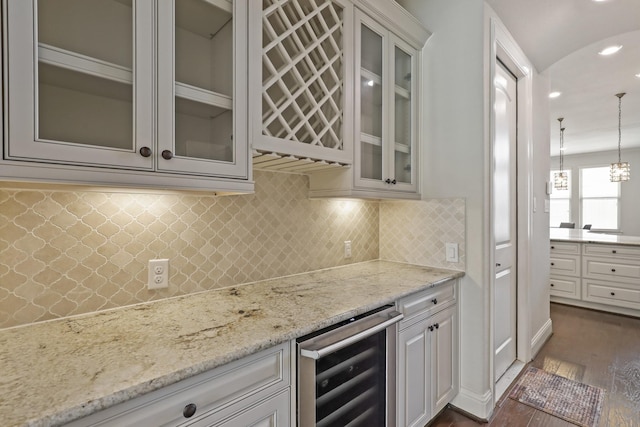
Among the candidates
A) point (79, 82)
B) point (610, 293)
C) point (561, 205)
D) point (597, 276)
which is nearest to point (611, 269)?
point (597, 276)

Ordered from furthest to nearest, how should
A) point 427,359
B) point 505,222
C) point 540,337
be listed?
point 540,337 < point 505,222 < point 427,359

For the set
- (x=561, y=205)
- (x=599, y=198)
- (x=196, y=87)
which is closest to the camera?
(x=196, y=87)

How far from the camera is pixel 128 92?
1000 millimetres

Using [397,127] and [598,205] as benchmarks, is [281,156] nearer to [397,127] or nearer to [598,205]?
[397,127]

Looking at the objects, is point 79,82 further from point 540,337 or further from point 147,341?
point 540,337

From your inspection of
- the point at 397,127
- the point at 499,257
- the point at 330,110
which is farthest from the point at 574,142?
the point at 330,110

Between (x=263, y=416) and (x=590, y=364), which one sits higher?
(x=263, y=416)

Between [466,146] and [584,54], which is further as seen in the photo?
[584,54]

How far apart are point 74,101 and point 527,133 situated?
3.04m

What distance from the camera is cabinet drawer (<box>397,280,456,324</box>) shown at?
1585mm

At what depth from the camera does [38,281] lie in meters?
1.10

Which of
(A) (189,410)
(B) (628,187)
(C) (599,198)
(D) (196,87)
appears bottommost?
(A) (189,410)

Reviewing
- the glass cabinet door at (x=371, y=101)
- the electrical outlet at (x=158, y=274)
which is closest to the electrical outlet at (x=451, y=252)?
the glass cabinet door at (x=371, y=101)

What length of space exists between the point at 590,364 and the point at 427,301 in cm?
204
